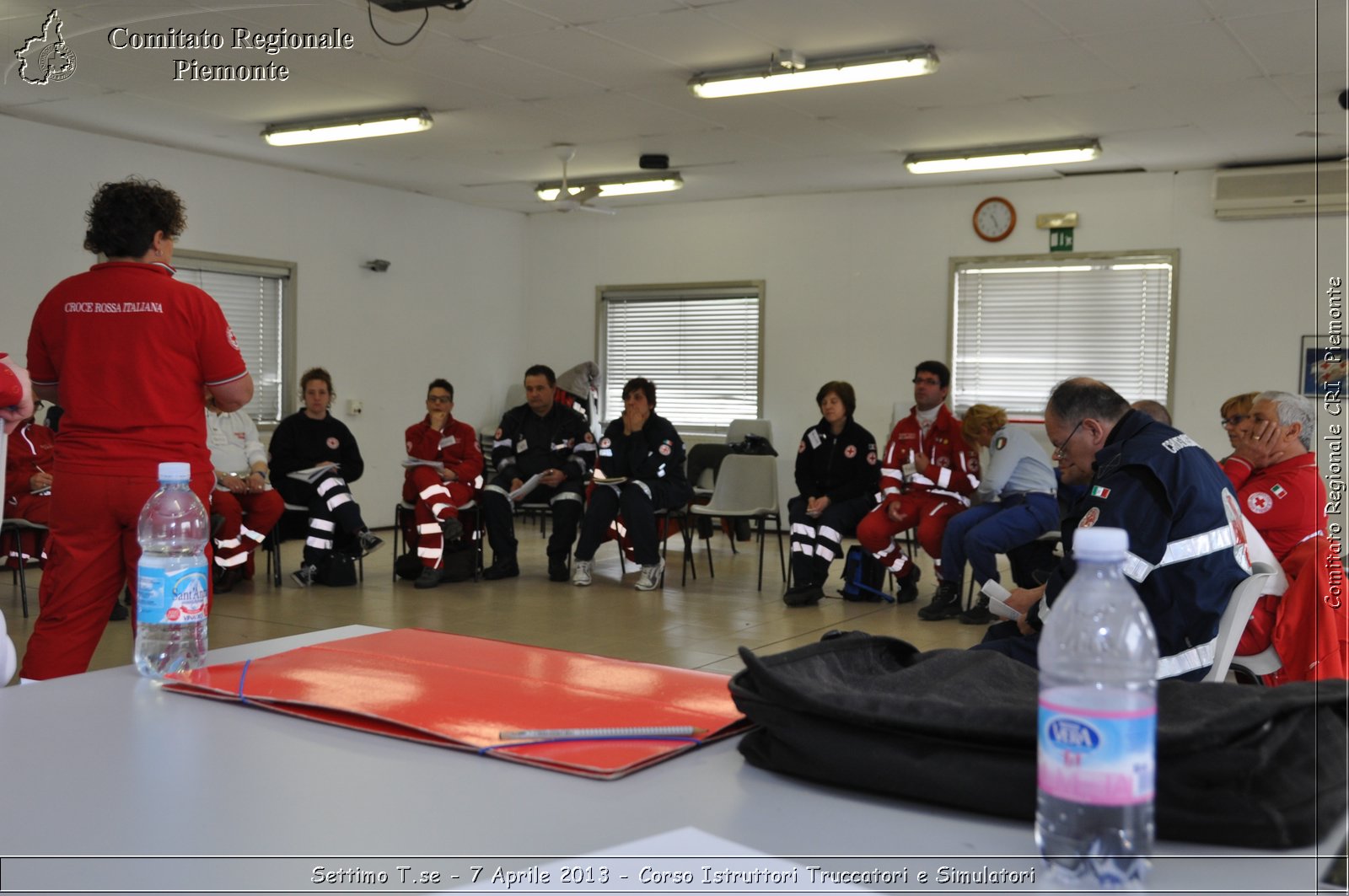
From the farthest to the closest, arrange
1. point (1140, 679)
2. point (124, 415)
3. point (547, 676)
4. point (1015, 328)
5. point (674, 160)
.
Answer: point (1015, 328)
point (674, 160)
point (124, 415)
point (547, 676)
point (1140, 679)

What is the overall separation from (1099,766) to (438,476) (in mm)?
7045

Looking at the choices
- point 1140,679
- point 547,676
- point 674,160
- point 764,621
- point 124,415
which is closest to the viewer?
point 1140,679

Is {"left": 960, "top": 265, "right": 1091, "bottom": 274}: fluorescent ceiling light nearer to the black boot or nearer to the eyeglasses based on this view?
the black boot

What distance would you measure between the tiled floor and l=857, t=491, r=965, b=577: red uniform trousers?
315 mm

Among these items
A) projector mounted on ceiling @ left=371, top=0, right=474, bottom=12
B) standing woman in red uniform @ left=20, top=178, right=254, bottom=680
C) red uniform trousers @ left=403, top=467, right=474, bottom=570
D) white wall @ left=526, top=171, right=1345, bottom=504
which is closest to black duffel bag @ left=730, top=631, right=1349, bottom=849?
standing woman in red uniform @ left=20, top=178, right=254, bottom=680

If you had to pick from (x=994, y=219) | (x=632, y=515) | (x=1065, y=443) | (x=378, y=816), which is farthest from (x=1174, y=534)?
(x=994, y=219)

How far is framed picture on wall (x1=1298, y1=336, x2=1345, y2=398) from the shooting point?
8359 mm

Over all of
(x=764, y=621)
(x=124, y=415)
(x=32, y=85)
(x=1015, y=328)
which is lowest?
(x=764, y=621)

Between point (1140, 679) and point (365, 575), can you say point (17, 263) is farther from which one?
point (1140, 679)

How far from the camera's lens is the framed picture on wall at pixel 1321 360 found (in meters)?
8.36

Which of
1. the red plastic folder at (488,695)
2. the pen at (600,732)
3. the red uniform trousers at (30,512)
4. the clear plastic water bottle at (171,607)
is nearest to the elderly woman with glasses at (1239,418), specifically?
the red plastic folder at (488,695)

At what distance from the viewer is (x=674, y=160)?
9.28m

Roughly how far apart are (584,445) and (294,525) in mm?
2004

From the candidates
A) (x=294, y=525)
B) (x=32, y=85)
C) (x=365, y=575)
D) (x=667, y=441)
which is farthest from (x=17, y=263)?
(x=667, y=441)
